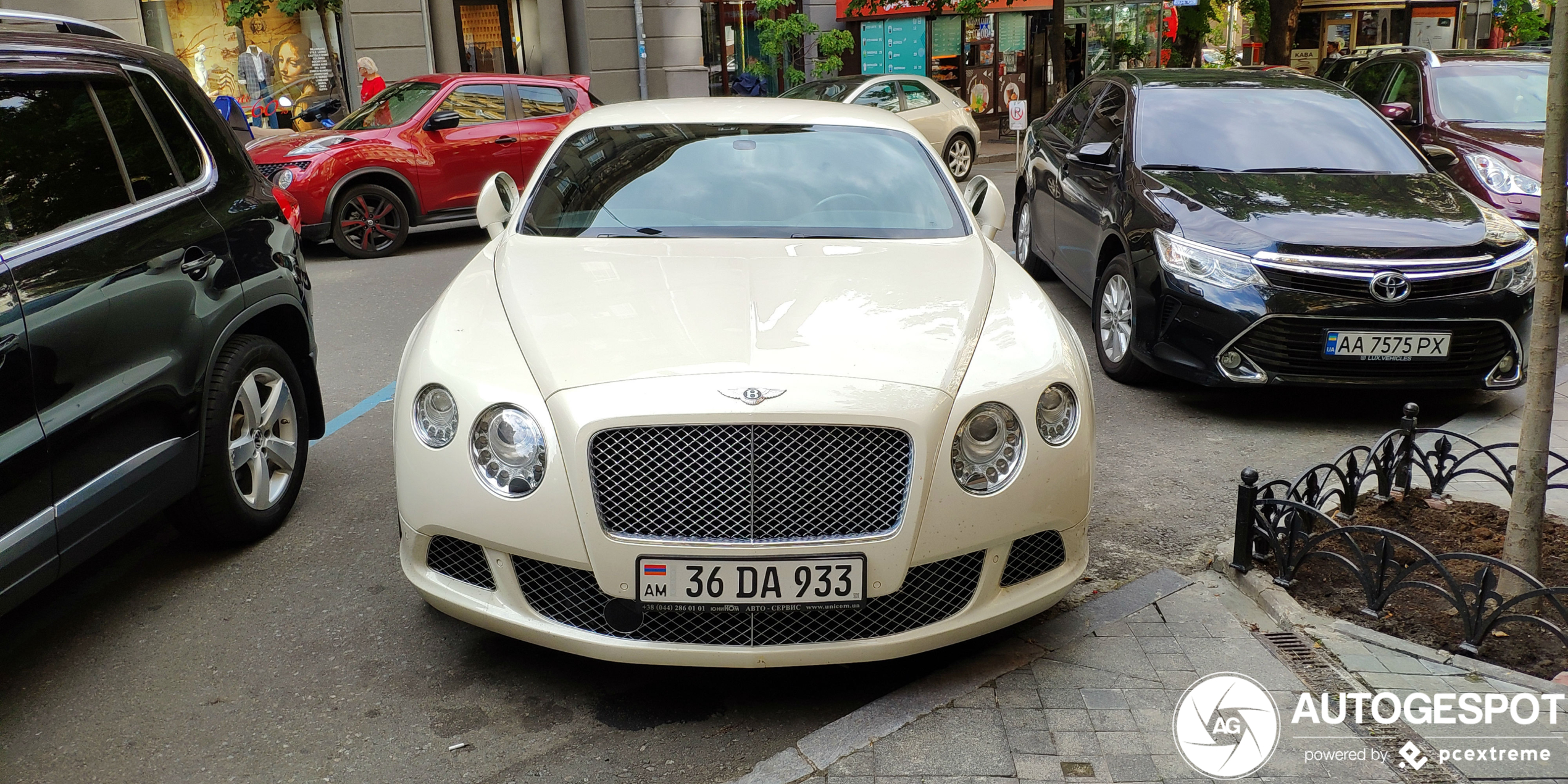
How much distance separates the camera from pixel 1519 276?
569 centimetres

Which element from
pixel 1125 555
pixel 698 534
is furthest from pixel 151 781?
pixel 1125 555

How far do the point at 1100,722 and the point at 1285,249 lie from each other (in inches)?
128

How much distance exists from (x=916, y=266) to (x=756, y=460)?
122 cm

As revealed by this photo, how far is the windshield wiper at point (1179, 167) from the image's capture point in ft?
21.7

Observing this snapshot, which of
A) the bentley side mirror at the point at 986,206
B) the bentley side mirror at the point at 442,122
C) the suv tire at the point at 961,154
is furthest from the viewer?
the suv tire at the point at 961,154

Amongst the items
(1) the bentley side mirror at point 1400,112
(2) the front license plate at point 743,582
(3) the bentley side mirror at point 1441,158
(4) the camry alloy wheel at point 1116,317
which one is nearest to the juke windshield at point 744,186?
(2) the front license plate at point 743,582

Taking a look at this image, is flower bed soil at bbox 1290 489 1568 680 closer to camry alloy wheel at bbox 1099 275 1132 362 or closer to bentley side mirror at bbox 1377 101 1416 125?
camry alloy wheel at bbox 1099 275 1132 362

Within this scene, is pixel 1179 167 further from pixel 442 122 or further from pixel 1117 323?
pixel 442 122

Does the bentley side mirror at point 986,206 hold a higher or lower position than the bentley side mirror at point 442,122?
lower

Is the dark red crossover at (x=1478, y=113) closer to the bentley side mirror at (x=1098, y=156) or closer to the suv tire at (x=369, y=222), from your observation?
the bentley side mirror at (x=1098, y=156)

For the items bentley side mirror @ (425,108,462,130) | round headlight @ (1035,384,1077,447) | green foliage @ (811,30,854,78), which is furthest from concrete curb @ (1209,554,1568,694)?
green foliage @ (811,30,854,78)

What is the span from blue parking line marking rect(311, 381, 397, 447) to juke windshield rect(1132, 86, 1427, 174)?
14.0ft

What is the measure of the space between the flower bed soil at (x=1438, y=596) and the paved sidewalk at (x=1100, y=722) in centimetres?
28

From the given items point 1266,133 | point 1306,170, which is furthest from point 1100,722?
point 1266,133
